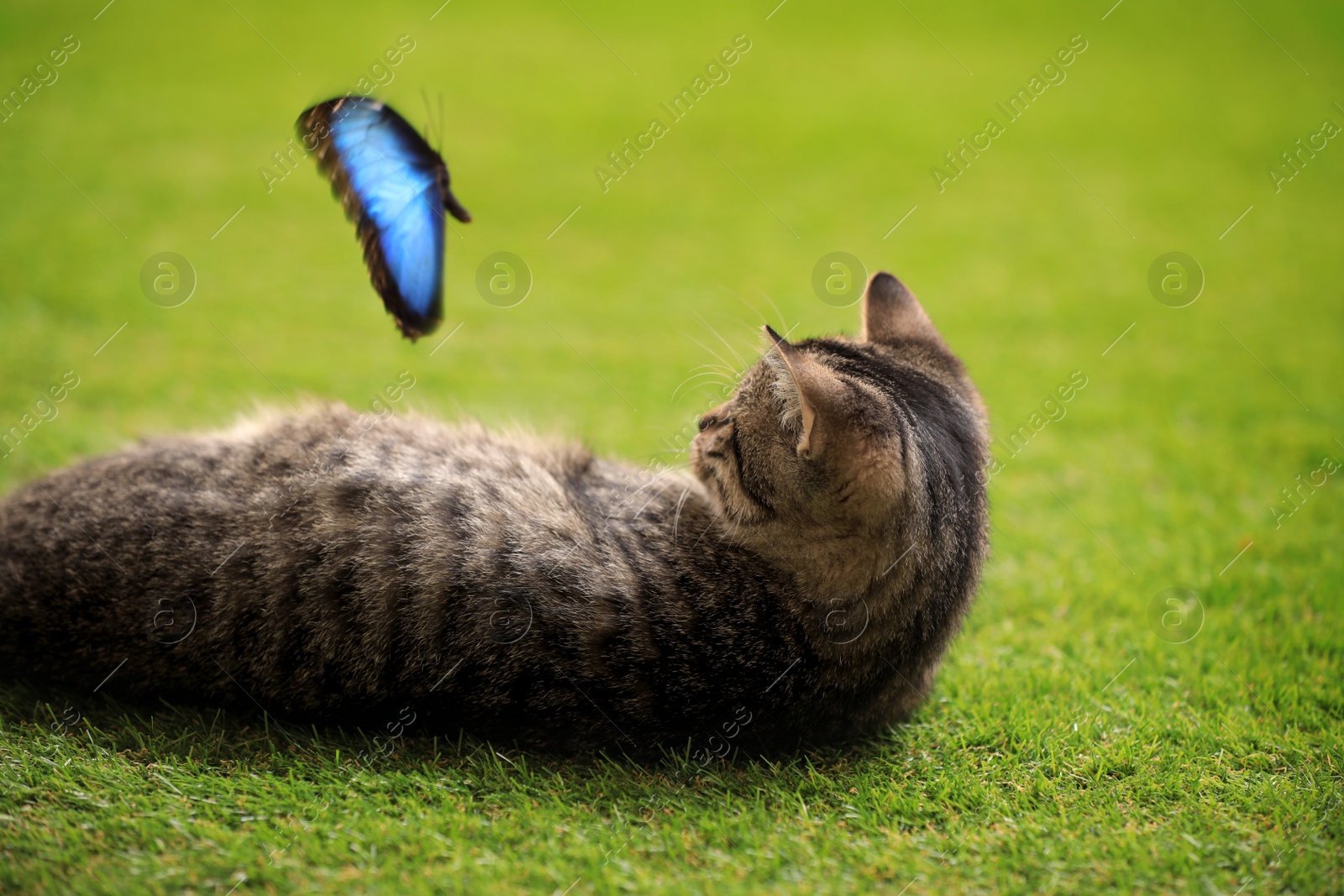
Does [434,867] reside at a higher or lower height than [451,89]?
lower

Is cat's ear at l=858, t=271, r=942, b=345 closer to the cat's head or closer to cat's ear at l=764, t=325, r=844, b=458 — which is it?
the cat's head

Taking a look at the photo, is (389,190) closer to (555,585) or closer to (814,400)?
(555,585)

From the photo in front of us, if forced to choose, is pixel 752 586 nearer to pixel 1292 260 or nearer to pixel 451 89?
pixel 1292 260

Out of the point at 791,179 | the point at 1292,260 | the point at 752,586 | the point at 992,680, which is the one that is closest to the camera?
the point at 752,586

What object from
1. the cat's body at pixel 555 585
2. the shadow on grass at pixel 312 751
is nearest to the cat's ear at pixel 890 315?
the cat's body at pixel 555 585

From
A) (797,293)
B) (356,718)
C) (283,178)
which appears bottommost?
(356,718)

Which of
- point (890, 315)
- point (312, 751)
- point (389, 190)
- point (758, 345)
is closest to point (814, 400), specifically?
point (758, 345)

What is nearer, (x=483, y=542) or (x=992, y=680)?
(x=483, y=542)

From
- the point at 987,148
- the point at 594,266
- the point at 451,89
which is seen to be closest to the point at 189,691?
the point at 594,266
